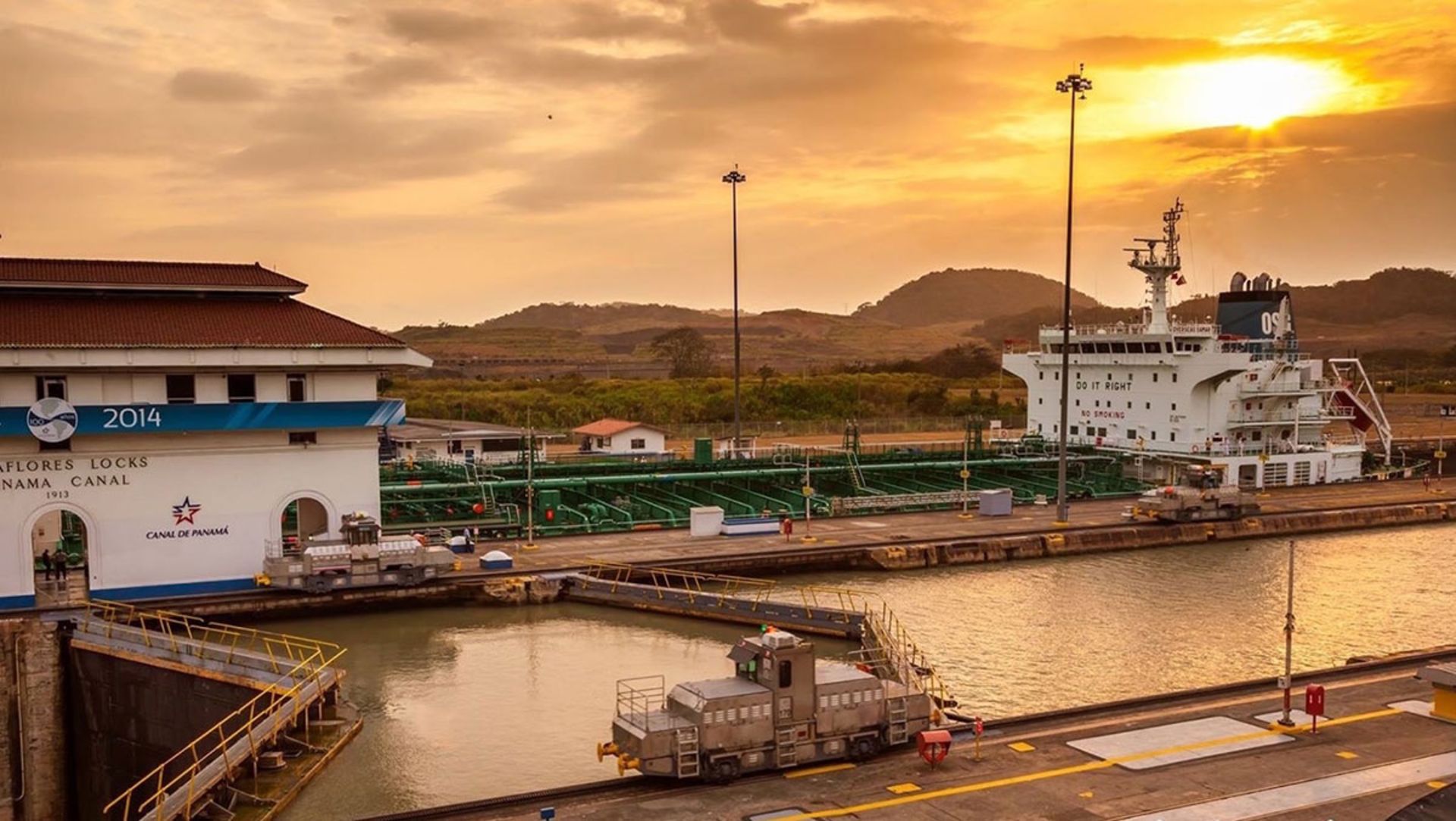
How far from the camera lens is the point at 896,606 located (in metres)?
35.4

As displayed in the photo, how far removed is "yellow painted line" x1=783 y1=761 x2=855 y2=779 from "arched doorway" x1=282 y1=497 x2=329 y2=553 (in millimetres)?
20786

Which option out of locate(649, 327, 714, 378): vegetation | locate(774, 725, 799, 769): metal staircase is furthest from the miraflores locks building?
locate(649, 327, 714, 378): vegetation

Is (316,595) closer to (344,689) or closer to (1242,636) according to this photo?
(344,689)

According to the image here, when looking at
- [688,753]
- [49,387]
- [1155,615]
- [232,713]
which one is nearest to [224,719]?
[232,713]

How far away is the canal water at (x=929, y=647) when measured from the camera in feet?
73.6

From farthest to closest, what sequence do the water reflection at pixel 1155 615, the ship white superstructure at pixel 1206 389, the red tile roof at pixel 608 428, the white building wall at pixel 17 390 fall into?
the red tile roof at pixel 608 428
the ship white superstructure at pixel 1206 389
the white building wall at pixel 17 390
the water reflection at pixel 1155 615

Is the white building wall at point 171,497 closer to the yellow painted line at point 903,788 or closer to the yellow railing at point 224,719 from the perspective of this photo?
the yellow railing at point 224,719

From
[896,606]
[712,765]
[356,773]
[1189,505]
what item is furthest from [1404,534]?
[356,773]

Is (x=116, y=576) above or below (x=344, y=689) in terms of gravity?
above

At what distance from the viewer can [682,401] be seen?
10556 centimetres

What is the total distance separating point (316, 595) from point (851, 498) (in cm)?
2425

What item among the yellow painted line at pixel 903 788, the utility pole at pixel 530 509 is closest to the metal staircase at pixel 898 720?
the yellow painted line at pixel 903 788

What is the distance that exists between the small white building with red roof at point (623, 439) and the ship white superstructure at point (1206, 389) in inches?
909

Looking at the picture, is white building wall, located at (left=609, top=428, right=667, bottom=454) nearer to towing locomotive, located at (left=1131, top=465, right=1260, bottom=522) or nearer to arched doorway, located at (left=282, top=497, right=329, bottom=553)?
arched doorway, located at (left=282, top=497, right=329, bottom=553)
